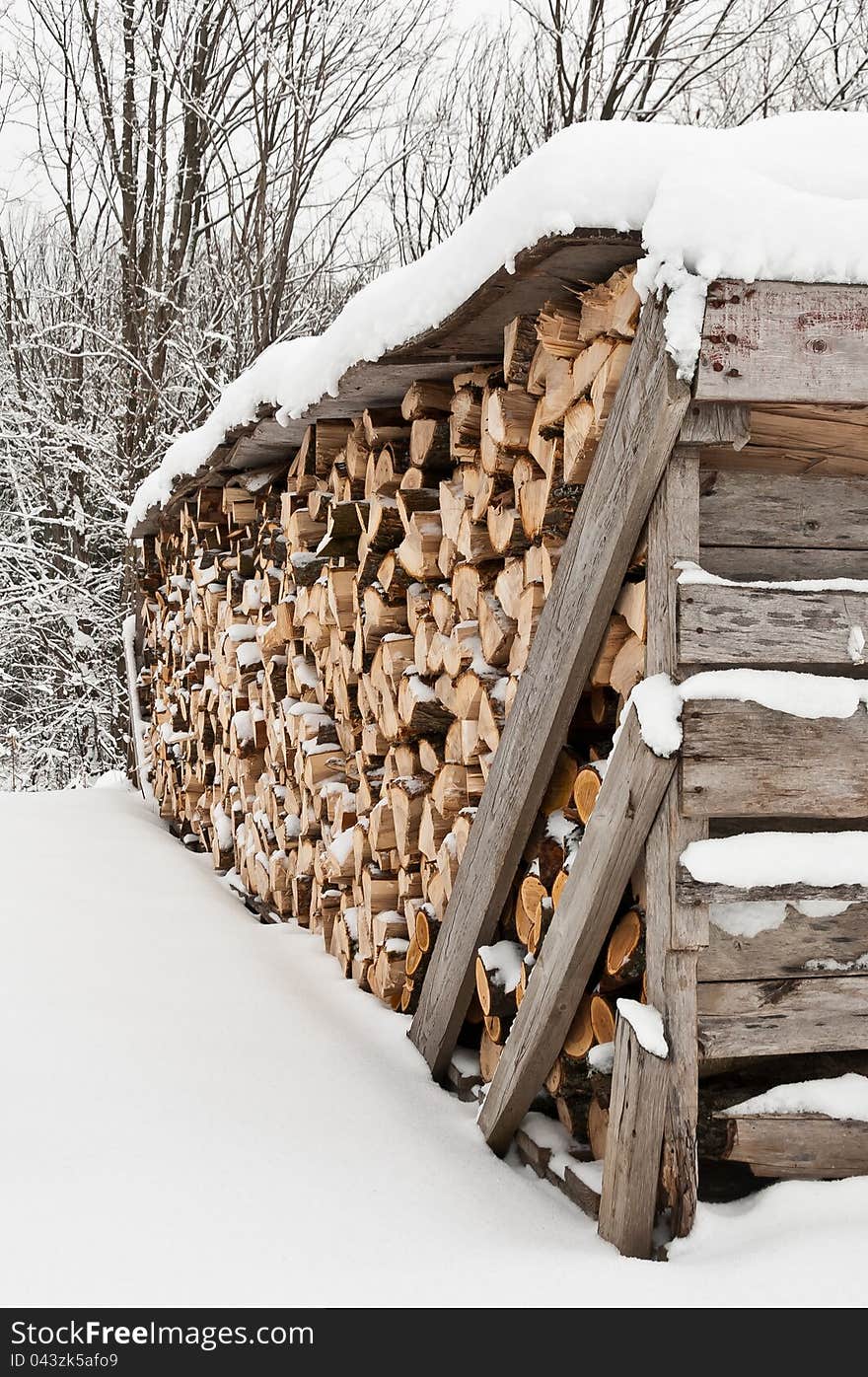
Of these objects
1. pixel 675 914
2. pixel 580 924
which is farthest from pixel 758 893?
pixel 580 924

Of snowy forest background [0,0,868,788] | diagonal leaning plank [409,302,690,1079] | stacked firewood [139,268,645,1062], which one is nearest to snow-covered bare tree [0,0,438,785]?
snowy forest background [0,0,868,788]

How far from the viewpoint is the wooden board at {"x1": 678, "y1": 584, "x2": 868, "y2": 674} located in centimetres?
178

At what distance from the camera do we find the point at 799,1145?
6.29 ft

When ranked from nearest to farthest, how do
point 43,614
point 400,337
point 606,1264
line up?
1. point 606,1264
2. point 400,337
3. point 43,614

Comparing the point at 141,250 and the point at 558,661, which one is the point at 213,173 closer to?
the point at 141,250

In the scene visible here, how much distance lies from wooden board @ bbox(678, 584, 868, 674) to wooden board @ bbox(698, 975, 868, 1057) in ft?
1.77

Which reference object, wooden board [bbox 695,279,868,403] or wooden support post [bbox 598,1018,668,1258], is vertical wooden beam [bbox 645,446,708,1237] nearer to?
wooden support post [bbox 598,1018,668,1258]

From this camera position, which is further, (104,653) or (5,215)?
(5,215)

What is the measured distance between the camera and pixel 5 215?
1169 centimetres

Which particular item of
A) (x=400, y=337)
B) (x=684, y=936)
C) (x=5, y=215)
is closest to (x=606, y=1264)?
(x=684, y=936)

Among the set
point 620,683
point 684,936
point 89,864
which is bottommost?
point 89,864
